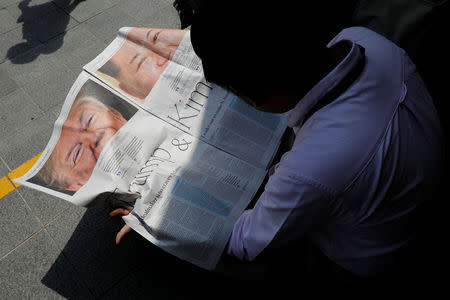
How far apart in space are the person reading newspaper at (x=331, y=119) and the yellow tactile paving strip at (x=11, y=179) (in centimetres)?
129

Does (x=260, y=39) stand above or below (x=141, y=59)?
above

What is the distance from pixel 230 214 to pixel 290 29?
58 cm

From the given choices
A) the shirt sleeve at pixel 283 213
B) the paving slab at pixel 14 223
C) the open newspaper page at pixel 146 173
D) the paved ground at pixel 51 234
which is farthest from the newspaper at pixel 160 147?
the paving slab at pixel 14 223

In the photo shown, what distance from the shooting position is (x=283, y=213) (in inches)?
25.8

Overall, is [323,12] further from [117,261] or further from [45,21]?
[45,21]

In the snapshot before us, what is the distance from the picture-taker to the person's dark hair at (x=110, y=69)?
1066mm

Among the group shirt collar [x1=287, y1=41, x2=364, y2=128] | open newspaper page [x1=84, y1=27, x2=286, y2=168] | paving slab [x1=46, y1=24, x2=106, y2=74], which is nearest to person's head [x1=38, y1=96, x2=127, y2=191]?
open newspaper page [x1=84, y1=27, x2=286, y2=168]

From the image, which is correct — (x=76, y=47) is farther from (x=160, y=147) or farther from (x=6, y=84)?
(x=160, y=147)

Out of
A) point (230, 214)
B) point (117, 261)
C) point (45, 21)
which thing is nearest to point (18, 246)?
point (117, 261)

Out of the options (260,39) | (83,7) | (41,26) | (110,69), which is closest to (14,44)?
(41,26)

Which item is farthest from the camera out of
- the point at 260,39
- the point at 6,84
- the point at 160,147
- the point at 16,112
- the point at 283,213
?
the point at 6,84

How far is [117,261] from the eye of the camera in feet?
3.95

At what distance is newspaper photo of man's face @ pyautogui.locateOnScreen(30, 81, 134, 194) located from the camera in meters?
0.90

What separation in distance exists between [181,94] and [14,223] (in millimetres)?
995
